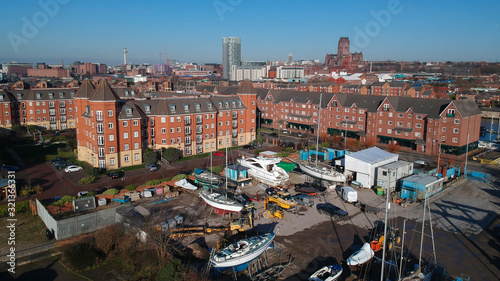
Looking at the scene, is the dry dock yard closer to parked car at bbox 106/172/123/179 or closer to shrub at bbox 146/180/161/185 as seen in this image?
shrub at bbox 146/180/161/185

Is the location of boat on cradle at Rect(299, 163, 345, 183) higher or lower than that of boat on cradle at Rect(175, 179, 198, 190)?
higher

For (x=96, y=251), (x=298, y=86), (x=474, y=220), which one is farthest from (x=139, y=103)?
(x=298, y=86)

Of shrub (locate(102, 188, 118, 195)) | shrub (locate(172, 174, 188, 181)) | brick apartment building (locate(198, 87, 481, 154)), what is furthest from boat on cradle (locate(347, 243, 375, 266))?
brick apartment building (locate(198, 87, 481, 154))

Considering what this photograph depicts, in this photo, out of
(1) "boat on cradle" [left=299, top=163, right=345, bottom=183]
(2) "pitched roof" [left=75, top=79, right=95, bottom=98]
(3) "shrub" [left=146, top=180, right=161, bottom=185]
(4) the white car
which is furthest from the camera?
(2) "pitched roof" [left=75, top=79, right=95, bottom=98]

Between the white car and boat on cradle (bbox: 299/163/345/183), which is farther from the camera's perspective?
the white car

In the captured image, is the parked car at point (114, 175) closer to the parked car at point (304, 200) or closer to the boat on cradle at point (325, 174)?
the parked car at point (304, 200)

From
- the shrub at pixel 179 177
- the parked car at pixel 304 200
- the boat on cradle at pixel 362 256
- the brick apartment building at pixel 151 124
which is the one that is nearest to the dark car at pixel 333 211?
the parked car at pixel 304 200

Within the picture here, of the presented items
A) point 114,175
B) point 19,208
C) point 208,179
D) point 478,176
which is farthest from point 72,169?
point 478,176

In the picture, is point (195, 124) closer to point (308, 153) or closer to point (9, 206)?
point (308, 153)
